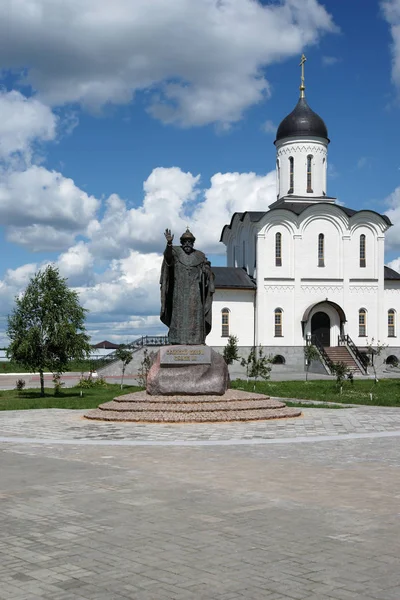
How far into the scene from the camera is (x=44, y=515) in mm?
7059

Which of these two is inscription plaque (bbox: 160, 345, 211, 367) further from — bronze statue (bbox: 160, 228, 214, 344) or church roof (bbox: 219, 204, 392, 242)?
church roof (bbox: 219, 204, 392, 242)

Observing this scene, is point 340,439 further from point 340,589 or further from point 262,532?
point 340,589

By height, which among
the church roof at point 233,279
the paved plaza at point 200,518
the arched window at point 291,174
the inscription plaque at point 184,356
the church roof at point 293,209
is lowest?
the paved plaza at point 200,518

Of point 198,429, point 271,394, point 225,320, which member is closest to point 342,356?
point 225,320

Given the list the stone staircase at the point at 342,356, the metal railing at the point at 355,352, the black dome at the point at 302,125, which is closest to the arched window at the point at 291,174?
the black dome at the point at 302,125

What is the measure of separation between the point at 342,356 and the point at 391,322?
5.99 m

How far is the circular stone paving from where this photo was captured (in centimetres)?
1570

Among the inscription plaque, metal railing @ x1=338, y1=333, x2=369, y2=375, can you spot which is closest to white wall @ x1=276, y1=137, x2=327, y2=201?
metal railing @ x1=338, y1=333, x2=369, y2=375

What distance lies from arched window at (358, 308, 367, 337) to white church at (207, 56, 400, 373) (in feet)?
0.21

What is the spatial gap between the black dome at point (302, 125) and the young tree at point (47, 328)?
27143 mm

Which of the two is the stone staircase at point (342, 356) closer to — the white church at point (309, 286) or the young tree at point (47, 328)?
the white church at point (309, 286)

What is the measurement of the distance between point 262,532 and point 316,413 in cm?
1194

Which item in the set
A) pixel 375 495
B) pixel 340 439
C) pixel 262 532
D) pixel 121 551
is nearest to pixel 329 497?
pixel 375 495

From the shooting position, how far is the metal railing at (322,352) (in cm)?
4136
